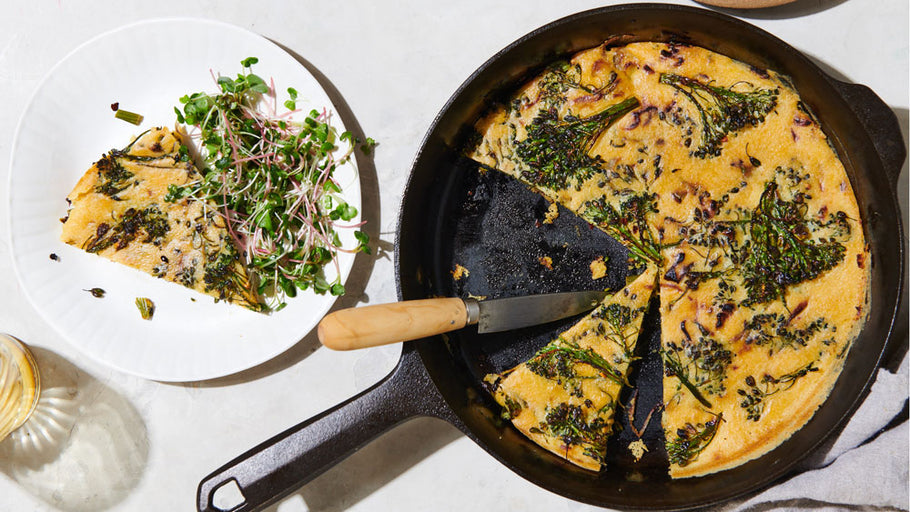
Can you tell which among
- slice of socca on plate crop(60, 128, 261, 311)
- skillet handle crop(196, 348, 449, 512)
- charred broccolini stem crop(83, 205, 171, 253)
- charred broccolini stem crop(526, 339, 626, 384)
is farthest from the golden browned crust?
charred broccolini stem crop(83, 205, 171, 253)

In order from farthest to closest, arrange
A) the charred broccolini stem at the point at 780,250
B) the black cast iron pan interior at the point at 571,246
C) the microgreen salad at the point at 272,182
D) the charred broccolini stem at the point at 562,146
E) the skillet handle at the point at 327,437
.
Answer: the microgreen salad at the point at 272,182 < the charred broccolini stem at the point at 562,146 < the charred broccolini stem at the point at 780,250 < the black cast iron pan interior at the point at 571,246 < the skillet handle at the point at 327,437

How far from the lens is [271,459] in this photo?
2988 millimetres

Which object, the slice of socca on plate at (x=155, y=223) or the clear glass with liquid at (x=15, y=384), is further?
the clear glass with liquid at (x=15, y=384)

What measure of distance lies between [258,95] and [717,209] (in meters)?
2.56

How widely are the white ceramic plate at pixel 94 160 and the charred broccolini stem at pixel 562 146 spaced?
3.17 ft

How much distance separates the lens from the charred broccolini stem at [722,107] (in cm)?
328

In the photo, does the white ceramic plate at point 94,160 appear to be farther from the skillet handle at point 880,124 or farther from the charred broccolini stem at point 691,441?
the skillet handle at point 880,124

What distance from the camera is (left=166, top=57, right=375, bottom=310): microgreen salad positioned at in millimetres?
3518

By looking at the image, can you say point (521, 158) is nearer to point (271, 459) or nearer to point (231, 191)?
point (231, 191)

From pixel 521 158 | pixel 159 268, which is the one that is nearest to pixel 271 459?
pixel 159 268

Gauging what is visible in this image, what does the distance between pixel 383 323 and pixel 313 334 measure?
3.64ft

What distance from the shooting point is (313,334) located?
3.79m

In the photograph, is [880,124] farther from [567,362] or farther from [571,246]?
[567,362]

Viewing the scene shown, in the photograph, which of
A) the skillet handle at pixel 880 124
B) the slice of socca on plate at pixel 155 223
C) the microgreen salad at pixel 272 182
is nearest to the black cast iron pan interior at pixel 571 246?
the skillet handle at pixel 880 124
